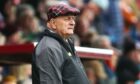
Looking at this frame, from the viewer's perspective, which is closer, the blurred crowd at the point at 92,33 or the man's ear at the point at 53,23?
the man's ear at the point at 53,23

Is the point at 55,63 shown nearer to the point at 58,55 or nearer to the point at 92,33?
the point at 58,55

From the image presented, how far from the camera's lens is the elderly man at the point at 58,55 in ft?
24.3

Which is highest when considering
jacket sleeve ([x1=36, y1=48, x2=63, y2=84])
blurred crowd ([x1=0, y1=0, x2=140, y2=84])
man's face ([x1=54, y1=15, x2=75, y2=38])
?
man's face ([x1=54, y1=15, x2=75, y2=38])

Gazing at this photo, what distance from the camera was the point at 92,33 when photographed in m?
14.6

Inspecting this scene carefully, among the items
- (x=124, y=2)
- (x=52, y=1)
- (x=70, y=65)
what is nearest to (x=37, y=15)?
(x=52, y=1)

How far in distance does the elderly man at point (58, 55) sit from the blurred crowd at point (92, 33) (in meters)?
3.37

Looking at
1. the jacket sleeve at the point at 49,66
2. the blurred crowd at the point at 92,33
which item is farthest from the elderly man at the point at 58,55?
the blurred crowd at the point at 92,33

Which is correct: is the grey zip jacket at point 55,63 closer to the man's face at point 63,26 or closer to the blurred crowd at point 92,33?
the man's face at point 63,26

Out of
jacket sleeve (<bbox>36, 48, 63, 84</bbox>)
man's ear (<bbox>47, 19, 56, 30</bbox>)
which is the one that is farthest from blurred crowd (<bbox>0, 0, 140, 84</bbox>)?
jacket sleeve (<bbox>36, 48, 63, 84</bbox>)

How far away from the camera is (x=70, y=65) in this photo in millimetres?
7621

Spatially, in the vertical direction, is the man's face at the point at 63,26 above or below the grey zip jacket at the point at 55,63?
above

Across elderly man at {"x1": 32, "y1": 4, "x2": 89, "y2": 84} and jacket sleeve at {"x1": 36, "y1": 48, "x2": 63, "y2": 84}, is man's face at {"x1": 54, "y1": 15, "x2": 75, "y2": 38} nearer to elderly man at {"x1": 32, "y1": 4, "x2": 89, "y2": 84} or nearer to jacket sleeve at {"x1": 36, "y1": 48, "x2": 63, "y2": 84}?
elderly man at {"x1": 32, "y1": 4, "x2": 89, "y2": 84}

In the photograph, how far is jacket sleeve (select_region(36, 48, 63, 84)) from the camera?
7395mm

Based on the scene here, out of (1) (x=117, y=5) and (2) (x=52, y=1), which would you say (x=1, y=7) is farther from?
(1) (x=117, y=5)
